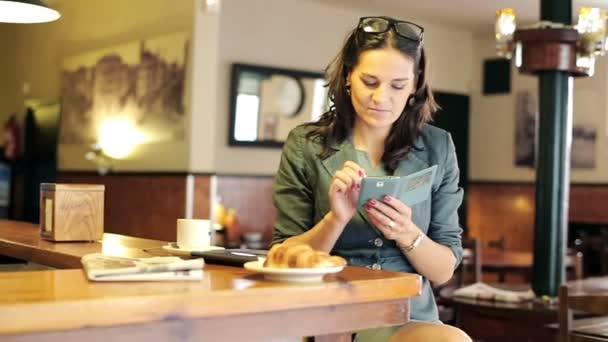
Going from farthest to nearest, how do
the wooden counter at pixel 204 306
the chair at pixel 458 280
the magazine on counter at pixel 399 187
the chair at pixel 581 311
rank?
1. the chair at pixel 458 280
2. the chair at pixel 581 311
3. the magazine on counter at pixel 399 187
4. the wooden counter at pixel 204 306

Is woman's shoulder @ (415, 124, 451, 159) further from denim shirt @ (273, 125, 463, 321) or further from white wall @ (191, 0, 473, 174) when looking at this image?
white wall @ (191, 0, 473, 174)

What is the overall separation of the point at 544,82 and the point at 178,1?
364 centimetres

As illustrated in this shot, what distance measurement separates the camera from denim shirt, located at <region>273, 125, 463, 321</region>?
2330 mm

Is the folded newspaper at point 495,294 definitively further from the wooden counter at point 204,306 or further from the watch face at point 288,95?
the watch face at point 288,95

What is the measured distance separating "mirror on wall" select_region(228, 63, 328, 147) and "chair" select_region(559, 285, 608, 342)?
489 cm

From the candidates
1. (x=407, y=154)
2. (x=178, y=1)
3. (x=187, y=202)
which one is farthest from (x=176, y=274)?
(x=178, y=1)

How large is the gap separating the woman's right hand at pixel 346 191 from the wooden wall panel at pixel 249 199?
6.16 m

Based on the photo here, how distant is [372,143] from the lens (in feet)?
7.91

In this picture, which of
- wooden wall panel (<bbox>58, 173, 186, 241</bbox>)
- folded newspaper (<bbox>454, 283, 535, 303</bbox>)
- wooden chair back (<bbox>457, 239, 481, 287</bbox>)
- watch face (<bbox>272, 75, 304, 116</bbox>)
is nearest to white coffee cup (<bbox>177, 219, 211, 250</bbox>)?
folded newspaper (<bbox>454, 283, 535, 303</bbox>)

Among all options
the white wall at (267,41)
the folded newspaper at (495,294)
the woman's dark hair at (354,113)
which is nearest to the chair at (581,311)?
the folded newspaper at (495,294)

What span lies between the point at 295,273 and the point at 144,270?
286mm

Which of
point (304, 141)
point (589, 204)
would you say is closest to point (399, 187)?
point (304, 141)

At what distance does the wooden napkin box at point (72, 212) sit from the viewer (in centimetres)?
263

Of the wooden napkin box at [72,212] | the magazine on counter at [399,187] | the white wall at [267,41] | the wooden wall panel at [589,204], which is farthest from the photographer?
the wooden wall panel at [589,204]
